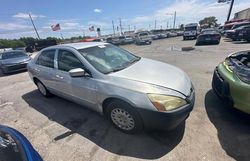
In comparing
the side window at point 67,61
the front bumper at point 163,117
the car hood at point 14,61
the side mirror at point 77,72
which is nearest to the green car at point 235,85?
the front bumper at point 163,117

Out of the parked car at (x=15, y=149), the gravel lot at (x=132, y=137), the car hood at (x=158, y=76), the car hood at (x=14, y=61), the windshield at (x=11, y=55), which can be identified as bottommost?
the gravel lot at (x=132, y=137)

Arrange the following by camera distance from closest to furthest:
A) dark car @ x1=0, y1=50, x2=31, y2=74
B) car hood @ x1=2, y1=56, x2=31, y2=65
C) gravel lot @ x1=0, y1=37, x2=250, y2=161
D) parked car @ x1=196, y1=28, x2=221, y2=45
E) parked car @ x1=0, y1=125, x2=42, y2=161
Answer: parked car @ x1=0, y1=125, x2=42, y2=161
gravel lot @ x1=0, y1=37, x2=250, y2=161
dark car @ x1=0, y1=50, x2=31, y2=74
car hood @ x1=2, y1=56, x2=31, y2=65
parked car @ x1=196, y1=28, x2=221, y2=45

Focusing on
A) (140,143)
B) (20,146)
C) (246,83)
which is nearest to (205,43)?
(246,83)

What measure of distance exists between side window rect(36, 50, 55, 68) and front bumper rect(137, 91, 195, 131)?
9.12 ft

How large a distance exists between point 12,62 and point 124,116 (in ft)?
31.5

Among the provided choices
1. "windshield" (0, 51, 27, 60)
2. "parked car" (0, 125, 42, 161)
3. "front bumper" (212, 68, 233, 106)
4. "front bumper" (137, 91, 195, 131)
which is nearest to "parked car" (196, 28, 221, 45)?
"front bumper" (212, 68, 233, 106)

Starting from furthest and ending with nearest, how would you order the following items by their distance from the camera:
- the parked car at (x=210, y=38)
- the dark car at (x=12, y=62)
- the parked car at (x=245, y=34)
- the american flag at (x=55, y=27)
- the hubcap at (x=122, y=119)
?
the american flag at (x=55, y=27), the parked car at (x=210, y=38), the parked car at (x=245, y=34), the dark car at (x=12, y=62), the hubcap at (x=122, y=119)

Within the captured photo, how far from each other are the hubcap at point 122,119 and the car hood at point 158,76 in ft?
2.03

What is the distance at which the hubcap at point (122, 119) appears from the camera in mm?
2825

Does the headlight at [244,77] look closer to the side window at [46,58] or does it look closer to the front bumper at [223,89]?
the front bumper at [223,89]

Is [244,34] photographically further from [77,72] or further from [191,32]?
[77,72]

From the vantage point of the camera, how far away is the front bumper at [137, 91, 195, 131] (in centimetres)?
243

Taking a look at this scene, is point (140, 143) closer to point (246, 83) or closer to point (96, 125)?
point (96, 125)

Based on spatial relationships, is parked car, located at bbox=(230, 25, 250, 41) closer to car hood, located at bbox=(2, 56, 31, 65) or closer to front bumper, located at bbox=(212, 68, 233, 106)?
front bumper, located at bbox=(212, 68, 233, 106)
